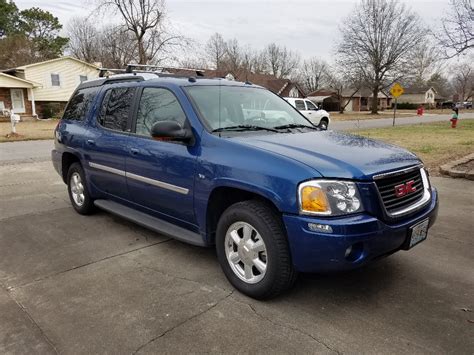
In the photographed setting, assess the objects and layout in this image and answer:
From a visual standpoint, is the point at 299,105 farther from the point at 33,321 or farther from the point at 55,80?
the point at 55,80

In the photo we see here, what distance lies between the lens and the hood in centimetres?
297

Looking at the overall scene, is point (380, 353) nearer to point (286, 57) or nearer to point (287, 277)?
point (287, 277)

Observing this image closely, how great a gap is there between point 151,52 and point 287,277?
3921 cm

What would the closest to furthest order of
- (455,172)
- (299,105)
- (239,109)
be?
(239,109) → (455,172) → (299,105)

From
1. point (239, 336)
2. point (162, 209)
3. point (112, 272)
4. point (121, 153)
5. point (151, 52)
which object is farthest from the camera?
point (151, 52)

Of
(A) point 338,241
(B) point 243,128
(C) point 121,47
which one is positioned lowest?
(A) point 338,241

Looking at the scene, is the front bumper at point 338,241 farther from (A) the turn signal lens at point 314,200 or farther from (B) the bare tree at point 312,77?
(B) the bare tree at point 312,77

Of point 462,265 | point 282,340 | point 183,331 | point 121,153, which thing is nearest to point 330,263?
point 282,340

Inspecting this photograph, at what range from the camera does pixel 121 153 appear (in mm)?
4480

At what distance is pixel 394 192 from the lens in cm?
317

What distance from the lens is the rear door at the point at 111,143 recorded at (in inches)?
179

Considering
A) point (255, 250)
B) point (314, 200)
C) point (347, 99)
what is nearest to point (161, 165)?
point (255, 250)

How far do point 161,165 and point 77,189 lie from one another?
2.35 meters

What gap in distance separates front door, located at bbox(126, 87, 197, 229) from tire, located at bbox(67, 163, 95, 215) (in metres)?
1.30
